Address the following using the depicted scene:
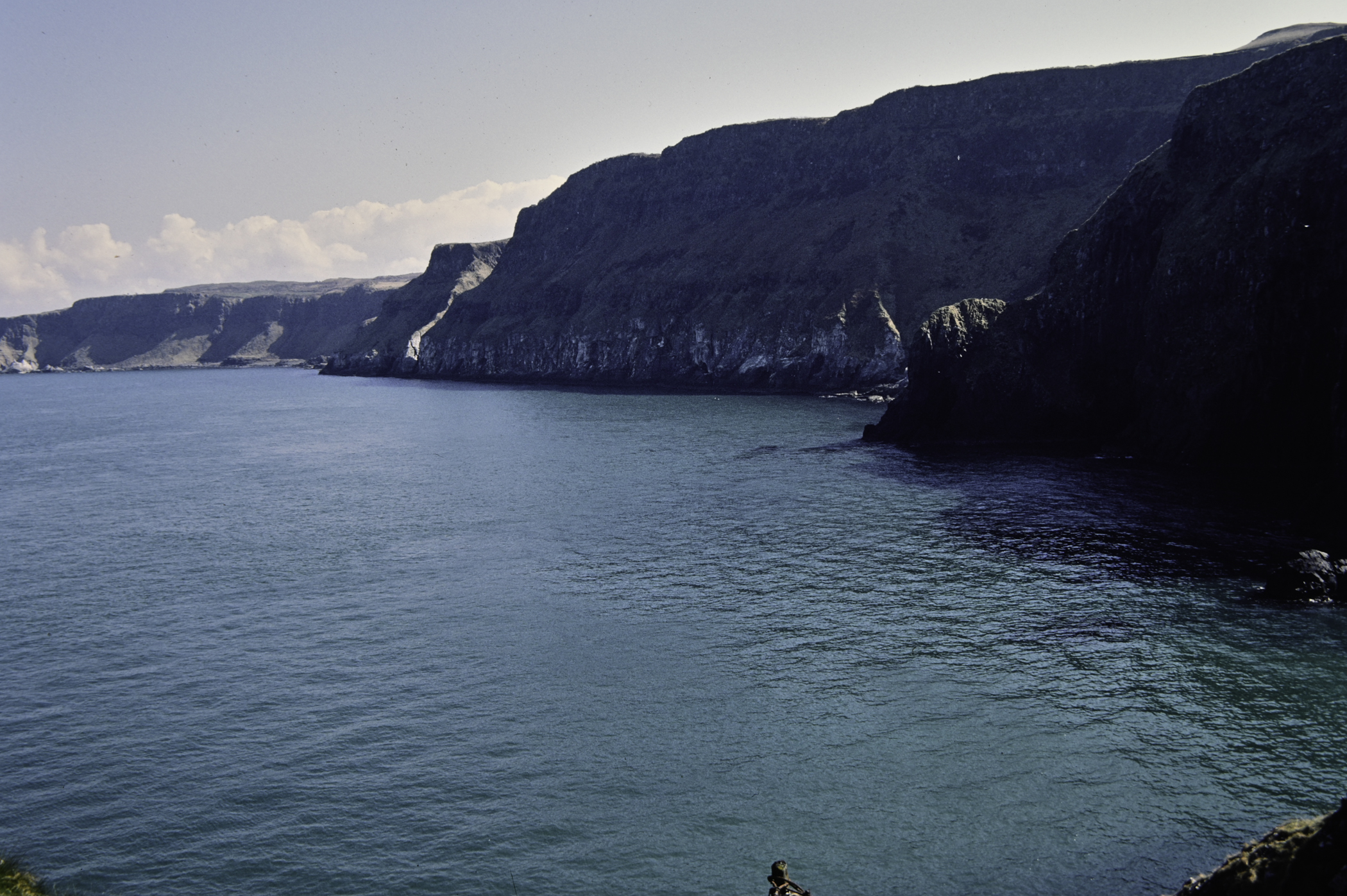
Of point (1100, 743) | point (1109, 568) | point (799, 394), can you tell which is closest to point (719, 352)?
point (799, 394)

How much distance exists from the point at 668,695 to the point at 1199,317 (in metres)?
62.1

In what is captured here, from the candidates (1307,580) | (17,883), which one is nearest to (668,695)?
(17,883)

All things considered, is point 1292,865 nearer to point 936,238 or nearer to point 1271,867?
point 1271,867

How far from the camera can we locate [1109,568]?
48.2 metres

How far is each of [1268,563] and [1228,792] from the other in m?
25.8

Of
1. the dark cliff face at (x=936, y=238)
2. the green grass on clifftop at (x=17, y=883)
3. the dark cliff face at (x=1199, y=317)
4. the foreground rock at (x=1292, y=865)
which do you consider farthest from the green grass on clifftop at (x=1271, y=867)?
the dark cliff face at (x=936, y=238)

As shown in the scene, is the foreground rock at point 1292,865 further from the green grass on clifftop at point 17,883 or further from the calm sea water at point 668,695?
the green grass on clifftop at point 17,883

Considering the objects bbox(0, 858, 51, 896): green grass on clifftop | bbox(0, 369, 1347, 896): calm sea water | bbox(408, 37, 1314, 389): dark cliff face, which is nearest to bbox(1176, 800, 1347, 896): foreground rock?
bbox(0, 369, 1347, 896): calm sea water

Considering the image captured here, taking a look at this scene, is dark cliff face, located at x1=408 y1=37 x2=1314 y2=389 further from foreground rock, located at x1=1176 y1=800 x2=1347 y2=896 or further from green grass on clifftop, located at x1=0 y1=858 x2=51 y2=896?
green grass on clifftop, located at x1=0 y1=858 x2=51 y2=896

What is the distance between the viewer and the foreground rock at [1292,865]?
49.2 ft

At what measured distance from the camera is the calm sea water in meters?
25.4

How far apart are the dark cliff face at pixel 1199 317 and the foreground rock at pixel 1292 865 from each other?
44.9m

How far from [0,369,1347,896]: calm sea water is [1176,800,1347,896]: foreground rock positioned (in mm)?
7025

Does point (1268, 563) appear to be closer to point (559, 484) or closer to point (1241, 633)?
point (1241, 633)
